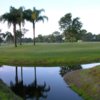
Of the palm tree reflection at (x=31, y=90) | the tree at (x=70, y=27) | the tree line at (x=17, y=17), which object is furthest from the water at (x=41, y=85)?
the tree at (x=70, y=27)

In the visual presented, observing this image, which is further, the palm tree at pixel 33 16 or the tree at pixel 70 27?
the tree at pixel 70 27

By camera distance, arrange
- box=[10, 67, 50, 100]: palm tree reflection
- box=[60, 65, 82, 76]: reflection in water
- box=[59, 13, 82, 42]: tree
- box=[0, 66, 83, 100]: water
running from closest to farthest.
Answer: box=[0, 66, 83, 100]: water → box=[10, 67, 50, 100]: palm tree reflection → box=[60, 65, 82, 76]: reflection in water → box=[59, 13, 82, 42]: tree

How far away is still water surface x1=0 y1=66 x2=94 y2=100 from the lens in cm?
2634

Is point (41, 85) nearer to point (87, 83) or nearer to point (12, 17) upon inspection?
point (87, 83)

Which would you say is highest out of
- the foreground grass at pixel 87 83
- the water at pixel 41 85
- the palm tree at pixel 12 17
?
the palm tree at pixel 12 17

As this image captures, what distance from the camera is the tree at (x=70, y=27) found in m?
161

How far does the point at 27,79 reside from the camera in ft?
121

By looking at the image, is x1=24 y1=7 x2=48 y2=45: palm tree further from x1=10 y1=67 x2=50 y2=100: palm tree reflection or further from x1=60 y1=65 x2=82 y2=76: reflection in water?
x1=10 y1=67 x2=50 y2=100: palm tree reflection

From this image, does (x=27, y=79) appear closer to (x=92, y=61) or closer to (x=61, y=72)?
(x=61, y=72)

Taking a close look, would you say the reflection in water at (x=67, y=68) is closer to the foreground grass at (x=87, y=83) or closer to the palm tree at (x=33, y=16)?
the foreground grass at (x=87, y=83)

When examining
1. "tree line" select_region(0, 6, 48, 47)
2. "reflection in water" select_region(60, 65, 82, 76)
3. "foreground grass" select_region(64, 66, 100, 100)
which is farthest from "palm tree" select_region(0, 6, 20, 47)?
"foreground grass" select_region(64, 66, 100, 100)

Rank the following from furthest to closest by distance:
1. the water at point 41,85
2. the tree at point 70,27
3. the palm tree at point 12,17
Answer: the tree at point 70,27
the palm tree at point 12,17
the water at point 41,85

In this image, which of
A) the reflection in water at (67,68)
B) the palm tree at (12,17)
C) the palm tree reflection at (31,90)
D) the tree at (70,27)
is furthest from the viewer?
the tree at (70,27)

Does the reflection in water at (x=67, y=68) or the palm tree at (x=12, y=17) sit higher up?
the palm tree at (x=12, y=17)
